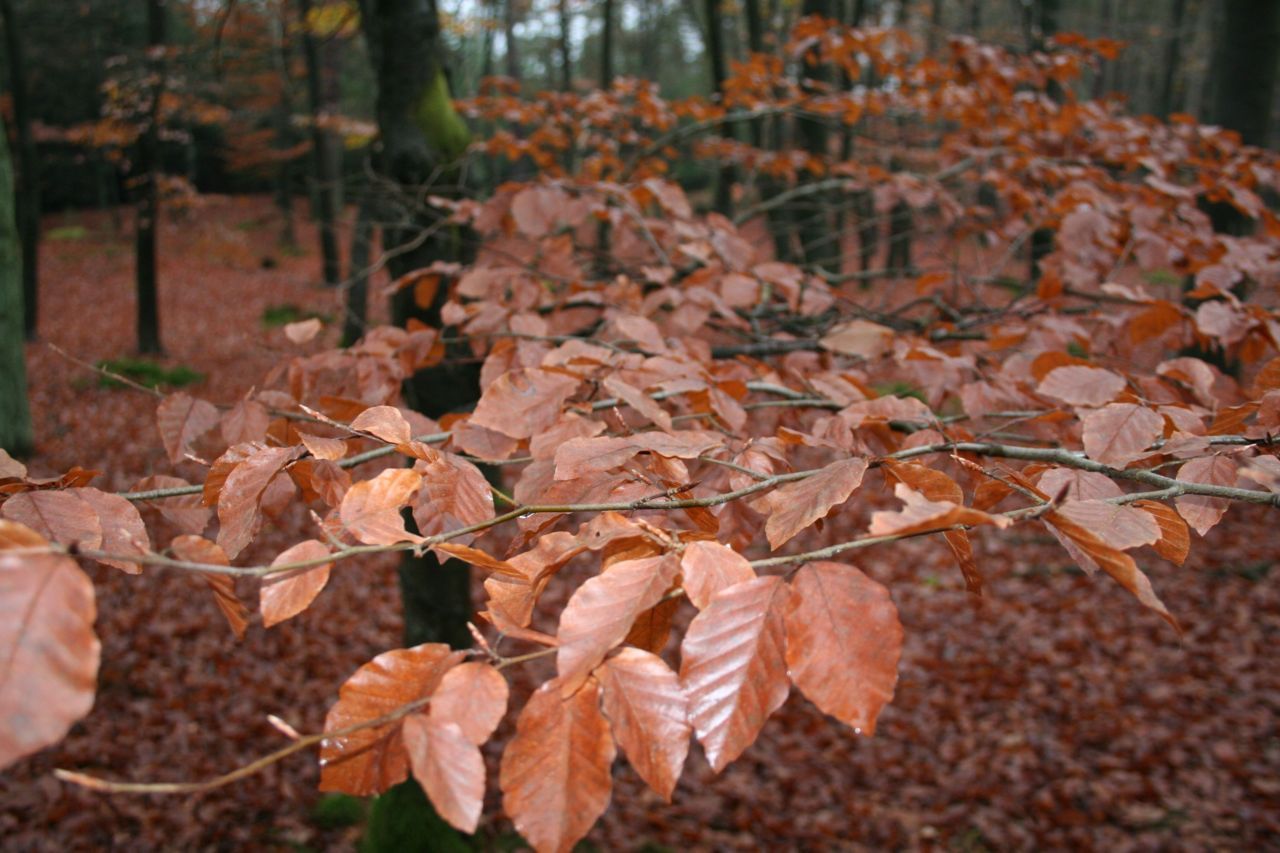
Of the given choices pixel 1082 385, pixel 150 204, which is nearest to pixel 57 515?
pixel 1082 385

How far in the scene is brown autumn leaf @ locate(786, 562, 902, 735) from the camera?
0.64m

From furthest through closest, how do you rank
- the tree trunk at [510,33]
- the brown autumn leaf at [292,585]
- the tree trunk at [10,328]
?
the tree trunk at [510,33]
the tree trunk at [10,328]
the brown autumn leaf at [292,585]

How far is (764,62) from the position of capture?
13.8 feet

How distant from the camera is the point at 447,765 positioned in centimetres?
59

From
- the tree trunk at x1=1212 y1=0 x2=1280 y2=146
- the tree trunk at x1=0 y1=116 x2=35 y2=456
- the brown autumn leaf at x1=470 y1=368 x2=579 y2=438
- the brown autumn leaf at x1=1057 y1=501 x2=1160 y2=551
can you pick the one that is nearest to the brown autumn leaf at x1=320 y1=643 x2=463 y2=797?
the brown autumn leaf at x1=470 y1=368 x2=579 y2=438

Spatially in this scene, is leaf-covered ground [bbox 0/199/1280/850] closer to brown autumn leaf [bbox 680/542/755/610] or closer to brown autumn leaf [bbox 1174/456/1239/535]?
brown autumn leaf [bbox 680/542/755/610]

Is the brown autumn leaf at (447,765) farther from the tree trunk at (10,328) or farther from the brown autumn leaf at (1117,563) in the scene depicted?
the tree trunk at (10,328)

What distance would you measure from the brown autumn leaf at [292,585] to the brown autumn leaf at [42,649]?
0.61 ft

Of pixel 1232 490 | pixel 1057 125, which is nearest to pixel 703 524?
pixel 1232 490

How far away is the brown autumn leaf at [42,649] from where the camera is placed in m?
0.48

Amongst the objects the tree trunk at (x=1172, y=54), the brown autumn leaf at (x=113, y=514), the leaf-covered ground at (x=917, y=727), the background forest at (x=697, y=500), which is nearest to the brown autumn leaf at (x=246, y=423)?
the background forest at (x=697, y=500)

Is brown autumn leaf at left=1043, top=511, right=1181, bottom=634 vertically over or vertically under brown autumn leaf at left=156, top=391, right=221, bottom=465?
over

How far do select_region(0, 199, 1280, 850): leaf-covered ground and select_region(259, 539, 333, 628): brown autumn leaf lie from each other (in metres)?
2.15

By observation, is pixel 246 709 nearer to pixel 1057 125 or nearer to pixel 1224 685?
pixel 1057 125
